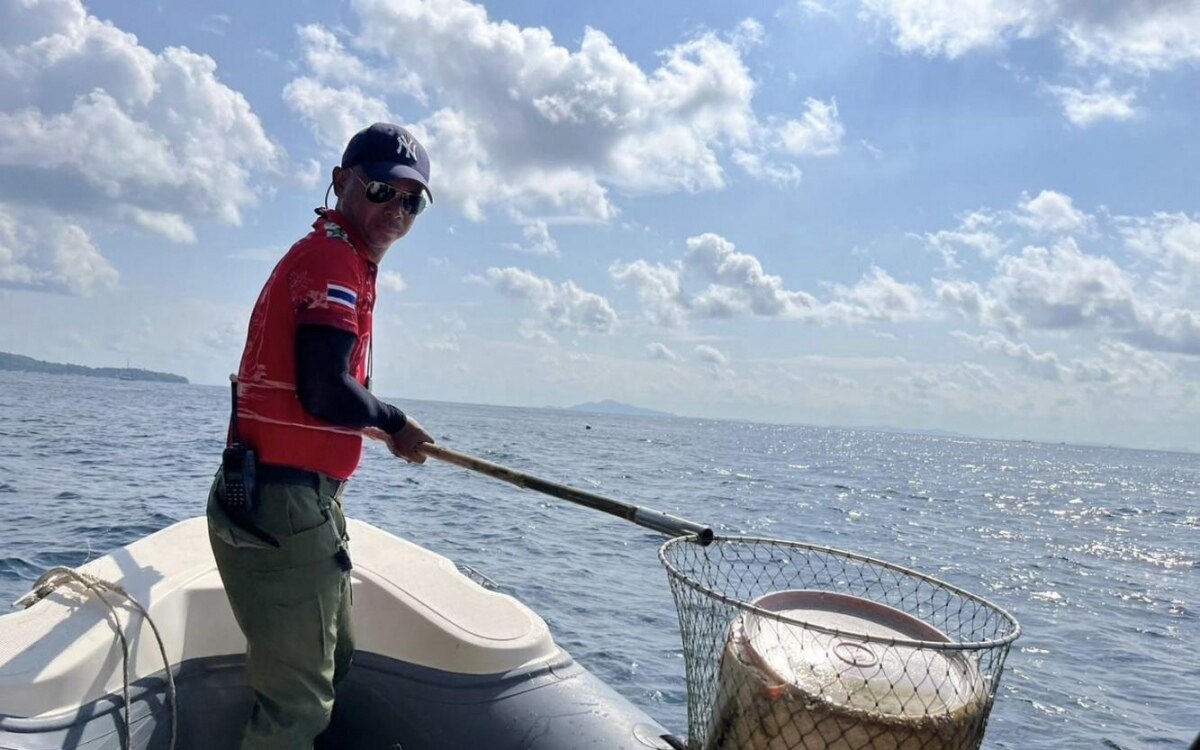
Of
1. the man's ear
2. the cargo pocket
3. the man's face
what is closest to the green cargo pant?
the cargo pocket

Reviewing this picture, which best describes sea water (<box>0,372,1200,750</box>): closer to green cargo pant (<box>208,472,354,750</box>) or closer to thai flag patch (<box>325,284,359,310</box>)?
green cargo pant (<box>208,472,354,750</box>)

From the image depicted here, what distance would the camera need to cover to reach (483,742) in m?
3.51

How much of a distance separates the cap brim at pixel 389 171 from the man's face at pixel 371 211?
2cm

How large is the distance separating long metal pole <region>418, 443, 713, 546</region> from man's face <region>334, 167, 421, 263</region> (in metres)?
0.77

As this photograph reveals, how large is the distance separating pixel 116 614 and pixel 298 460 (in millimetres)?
1118

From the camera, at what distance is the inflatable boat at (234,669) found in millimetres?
2982

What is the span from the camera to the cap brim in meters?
2.99

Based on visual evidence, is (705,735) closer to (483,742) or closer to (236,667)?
(483,742)

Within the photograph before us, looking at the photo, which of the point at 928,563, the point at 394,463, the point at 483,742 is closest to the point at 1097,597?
the point at 928,563

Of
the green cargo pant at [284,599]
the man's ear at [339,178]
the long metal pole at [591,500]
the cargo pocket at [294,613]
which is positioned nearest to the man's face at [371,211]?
the man's ear at [339,178]

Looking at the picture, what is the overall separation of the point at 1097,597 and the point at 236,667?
50.7 ft

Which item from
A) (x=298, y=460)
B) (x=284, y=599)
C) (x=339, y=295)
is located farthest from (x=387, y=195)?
(x=284, y=599)

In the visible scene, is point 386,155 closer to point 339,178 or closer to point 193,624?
point 339,178

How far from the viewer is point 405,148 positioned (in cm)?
308
